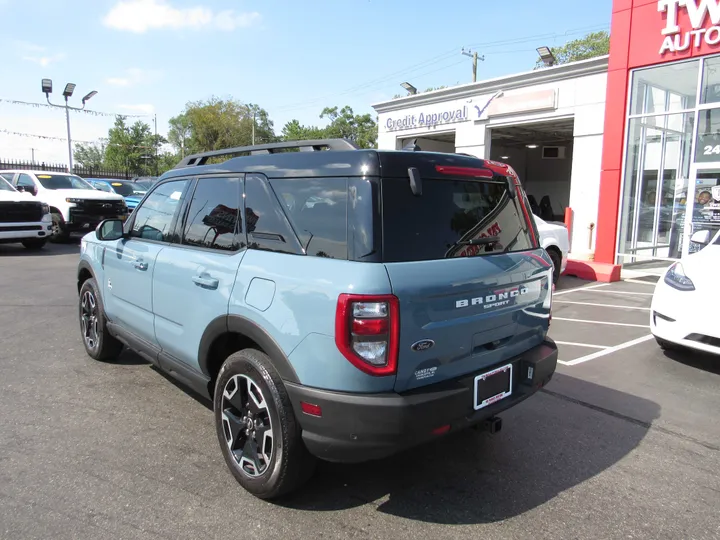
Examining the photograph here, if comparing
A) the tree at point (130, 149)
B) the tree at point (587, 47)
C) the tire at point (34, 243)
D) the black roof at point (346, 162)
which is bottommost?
the tire at point (34, 243)

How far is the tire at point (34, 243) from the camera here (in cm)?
1320

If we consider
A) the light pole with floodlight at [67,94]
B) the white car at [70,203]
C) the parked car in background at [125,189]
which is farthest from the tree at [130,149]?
the white car at [70,203]

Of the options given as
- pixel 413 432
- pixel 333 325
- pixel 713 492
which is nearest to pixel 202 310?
pixel 333 325

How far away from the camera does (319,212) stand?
8.56 ft

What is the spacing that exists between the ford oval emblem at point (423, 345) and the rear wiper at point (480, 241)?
A: 0.58m

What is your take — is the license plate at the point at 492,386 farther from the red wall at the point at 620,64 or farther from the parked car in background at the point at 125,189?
the parked car in background at the point at 125,189

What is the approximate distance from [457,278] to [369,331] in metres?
0.56

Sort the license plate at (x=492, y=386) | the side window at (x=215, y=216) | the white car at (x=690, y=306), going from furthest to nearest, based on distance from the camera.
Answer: the white car at (x=690, y=306) < the side window at (x=215, y=216) < the license plate at (x=492, y=386)

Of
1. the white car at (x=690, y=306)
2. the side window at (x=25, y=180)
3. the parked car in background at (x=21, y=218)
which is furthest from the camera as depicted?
the side window at (x=25, y=180)

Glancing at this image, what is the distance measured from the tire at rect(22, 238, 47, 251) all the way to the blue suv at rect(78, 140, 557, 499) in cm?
1205

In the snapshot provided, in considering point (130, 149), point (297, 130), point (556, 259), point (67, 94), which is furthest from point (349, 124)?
point (556, 259)

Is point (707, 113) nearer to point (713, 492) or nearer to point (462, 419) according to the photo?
point (713, 492)

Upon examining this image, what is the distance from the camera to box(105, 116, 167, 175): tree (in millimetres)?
67562

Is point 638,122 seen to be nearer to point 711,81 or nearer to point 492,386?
point 711,81
